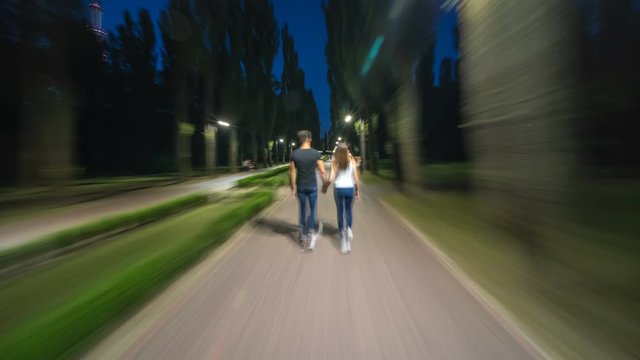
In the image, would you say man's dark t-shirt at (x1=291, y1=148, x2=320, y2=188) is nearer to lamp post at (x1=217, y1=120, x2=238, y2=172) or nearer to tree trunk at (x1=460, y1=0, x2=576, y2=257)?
tree trunk at (x1=460, y1=0, x2=576, y2=257)

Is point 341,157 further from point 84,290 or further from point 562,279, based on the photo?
point 84,290

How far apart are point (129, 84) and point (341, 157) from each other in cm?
4502

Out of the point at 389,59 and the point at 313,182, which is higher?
the point at 389,59

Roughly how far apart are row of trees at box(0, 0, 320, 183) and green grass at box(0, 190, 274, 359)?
11.1 metres

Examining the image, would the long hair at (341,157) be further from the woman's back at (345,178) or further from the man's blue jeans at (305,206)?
the man's blue jeans at (305,206)

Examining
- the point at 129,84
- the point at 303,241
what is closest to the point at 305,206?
the point at 303,241

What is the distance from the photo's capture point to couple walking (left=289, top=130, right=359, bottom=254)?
757 centimetres

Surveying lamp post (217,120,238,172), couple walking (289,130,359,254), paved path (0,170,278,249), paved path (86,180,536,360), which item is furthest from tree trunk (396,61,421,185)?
lamp post (217,120,238,172)

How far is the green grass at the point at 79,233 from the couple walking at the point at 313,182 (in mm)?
4032

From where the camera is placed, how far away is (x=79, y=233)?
28.0ft

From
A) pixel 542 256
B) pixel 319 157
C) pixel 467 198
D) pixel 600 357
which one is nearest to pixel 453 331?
pixel 600 357

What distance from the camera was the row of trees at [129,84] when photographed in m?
16.5

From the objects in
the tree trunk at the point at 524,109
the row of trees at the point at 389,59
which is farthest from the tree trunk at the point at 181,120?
the tree trunk at the point at 524,109

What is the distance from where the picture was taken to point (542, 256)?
19.1 ft
